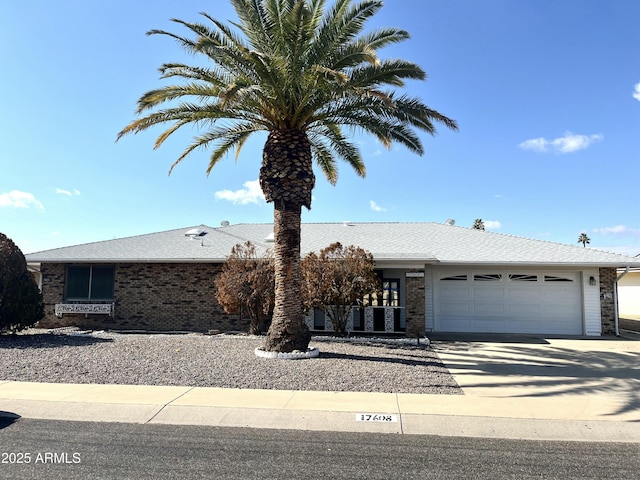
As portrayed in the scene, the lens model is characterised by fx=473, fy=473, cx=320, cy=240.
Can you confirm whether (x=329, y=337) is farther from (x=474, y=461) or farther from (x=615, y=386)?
(x=474, y=461)

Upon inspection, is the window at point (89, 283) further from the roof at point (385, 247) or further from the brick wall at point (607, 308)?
the brick wall at point (607, 308)

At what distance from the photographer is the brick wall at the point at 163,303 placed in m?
17.7

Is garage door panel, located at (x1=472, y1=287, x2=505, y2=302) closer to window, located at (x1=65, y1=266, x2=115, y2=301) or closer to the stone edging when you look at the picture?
the stone edging

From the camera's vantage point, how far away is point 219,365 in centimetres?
1050

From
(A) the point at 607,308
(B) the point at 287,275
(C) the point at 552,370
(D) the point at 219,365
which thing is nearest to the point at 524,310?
(A) the point at 607,308

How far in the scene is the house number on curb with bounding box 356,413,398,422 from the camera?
6680 millimetres

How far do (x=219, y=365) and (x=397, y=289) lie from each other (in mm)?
9502

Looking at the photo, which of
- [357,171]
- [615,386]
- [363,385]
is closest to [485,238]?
[357,171]

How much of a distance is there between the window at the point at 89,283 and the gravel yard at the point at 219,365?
441 centimetres

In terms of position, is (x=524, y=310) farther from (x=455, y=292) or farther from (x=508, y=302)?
(x=455, y=292)

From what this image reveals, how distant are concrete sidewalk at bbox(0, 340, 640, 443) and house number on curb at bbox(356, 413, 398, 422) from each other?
1cm

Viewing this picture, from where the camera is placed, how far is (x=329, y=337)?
50.3ft

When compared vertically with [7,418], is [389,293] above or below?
above

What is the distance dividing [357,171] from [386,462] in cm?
1090
